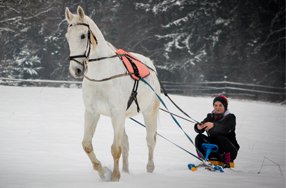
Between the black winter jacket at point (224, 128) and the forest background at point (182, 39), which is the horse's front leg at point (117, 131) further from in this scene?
the forest background at point (182, 39)

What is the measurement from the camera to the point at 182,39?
25.7 metres

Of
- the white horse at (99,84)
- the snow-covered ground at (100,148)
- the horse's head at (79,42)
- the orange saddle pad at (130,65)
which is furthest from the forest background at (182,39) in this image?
the horse's head at (79,42)

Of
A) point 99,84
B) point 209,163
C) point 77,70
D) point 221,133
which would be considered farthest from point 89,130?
point 221,133

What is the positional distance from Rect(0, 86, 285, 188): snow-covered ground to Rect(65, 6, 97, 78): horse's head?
4.50 feet

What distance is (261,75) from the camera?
25922mm

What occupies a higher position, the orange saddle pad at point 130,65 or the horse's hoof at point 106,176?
the orange saddle pad at point 130,65

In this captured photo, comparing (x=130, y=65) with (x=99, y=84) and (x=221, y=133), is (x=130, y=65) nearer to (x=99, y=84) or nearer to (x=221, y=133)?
(x=99, y=84)

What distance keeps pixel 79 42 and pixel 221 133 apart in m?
2.76

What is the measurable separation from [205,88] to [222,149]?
19623 mm

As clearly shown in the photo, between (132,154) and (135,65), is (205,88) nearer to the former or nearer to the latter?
(132,154)

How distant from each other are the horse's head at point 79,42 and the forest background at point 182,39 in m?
21.7

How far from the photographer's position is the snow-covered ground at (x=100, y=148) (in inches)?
164

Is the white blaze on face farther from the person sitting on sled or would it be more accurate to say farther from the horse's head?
the person sitting on sled

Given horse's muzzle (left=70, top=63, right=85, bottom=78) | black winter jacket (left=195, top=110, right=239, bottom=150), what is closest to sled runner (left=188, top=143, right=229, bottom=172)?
black winter jacket (left=195, top=110, right=239, bottom=150)
